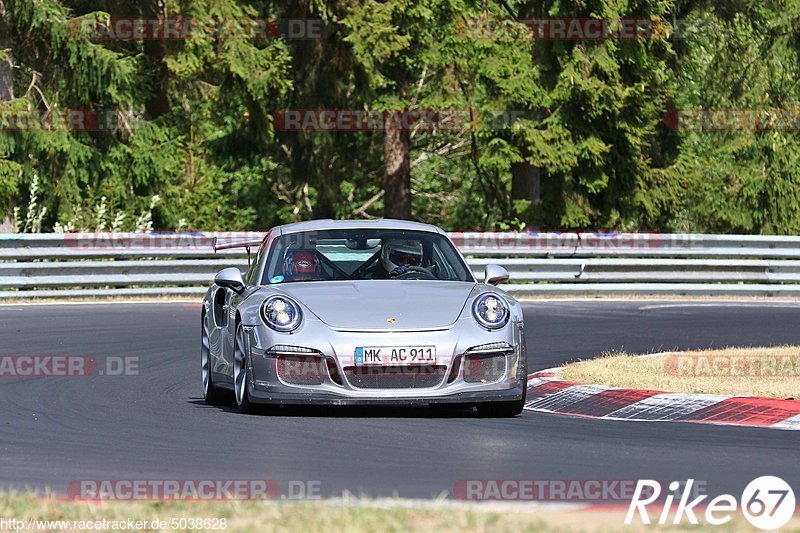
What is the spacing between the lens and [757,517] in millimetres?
6527

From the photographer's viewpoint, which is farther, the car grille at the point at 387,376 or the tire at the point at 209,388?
the tire at the point at 209,388

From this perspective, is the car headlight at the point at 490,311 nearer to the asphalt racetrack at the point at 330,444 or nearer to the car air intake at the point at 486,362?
the car air intake at the point at 486,362

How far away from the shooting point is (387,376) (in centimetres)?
1005

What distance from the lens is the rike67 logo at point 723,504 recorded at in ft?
21.2

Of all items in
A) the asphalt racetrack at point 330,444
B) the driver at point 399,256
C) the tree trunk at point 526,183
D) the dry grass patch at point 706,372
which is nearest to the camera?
the asphalt racetrack at point 330,444

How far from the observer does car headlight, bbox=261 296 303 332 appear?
10227 millimetres

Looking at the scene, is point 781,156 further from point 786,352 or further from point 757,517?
point 757,517

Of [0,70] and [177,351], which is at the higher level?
[0,70]

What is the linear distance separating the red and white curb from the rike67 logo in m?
2.78

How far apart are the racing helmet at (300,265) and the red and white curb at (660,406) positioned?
184cm

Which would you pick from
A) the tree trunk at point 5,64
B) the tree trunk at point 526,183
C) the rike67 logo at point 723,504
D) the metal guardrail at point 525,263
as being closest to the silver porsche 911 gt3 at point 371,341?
the rike67 logo at point 723,504

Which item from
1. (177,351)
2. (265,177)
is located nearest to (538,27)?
(265,177)

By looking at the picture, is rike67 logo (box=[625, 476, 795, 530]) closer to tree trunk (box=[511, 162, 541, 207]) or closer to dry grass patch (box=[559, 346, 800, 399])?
dry grass patch (box=[559, 346, 800, 399])

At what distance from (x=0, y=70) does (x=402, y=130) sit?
32.1 feet
